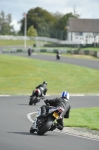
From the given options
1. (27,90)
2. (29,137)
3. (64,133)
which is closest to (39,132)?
(29,137)

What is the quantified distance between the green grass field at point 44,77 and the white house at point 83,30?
287 feet

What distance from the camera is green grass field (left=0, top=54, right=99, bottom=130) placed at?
4472 centimetres

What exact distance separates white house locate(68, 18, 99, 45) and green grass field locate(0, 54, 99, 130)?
8746cm

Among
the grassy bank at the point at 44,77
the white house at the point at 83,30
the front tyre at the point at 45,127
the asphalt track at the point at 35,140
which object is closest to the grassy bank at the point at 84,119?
the asphalt track at the point at 35,140

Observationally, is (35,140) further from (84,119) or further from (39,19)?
(39,19)

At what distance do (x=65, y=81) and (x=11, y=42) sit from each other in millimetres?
98314

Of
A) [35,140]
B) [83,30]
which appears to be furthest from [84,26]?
[35,140]

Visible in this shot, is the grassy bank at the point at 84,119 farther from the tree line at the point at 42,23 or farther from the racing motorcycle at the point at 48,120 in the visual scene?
the tree line at the point at 42,23

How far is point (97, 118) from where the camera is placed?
846 inches

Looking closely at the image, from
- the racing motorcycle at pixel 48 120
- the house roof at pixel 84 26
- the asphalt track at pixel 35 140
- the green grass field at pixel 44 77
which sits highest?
the racing motorcycle at pixel 48 120

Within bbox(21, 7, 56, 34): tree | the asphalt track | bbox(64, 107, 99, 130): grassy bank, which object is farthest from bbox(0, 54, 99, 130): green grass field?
bbox(21, 7, 56, 34): tree

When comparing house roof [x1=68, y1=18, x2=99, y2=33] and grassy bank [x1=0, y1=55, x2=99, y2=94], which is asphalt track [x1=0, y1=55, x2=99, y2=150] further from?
house roof [x1=68, y1=18, x2=99, y2=33]

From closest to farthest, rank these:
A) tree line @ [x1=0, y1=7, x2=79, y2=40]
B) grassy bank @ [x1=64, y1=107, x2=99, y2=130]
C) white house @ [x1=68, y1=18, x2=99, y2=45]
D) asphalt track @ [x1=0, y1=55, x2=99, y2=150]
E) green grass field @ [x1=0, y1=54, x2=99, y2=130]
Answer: asphalt track @ [x1=0, y1=55, x2=99, y2=150], grassy bank @ [x1=64, y1=107, x2=99, y2=130], green grass field @ [x1=0, y1=54, x2=99, y2=130], white house @ [x1=68, y1=18, x2=99, y2=45], tree line @ [x1=0, y1=7, x2=79, y2=40]

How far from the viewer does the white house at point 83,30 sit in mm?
151000
